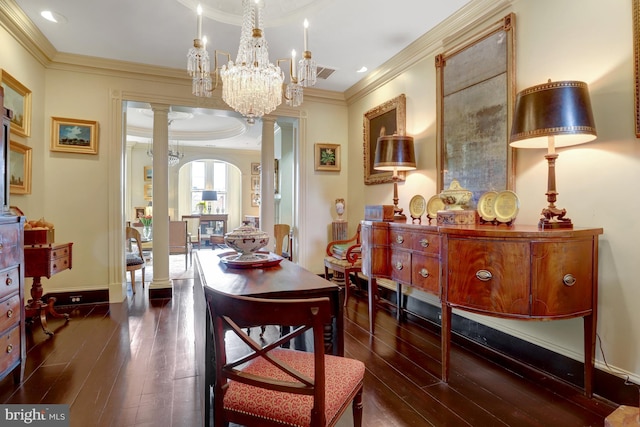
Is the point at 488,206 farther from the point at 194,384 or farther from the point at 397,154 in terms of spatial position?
the point at 194,384

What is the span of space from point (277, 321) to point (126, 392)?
1.60 metres

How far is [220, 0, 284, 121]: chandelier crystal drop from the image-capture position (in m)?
2.28

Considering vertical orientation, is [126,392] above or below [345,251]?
below

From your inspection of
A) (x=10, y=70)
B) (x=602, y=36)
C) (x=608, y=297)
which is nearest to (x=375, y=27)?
(x=602, y=36)

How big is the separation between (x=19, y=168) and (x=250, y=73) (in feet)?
8.46

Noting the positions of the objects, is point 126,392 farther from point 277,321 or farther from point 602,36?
point 602,36

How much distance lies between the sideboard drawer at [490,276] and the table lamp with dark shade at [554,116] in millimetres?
343

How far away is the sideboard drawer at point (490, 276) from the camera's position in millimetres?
1784

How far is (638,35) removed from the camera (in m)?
1.71

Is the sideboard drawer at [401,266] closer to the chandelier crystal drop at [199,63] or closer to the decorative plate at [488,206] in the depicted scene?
the decorative plate at [488,206]

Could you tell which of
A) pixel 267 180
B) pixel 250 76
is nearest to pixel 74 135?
pixel 267 180

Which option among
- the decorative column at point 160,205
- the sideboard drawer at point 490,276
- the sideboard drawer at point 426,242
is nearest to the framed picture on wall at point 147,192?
the decorative column at point 160,205

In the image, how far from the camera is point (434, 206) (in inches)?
113

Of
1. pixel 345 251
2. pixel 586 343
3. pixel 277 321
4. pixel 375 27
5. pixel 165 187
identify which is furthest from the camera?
pixel 165 187
